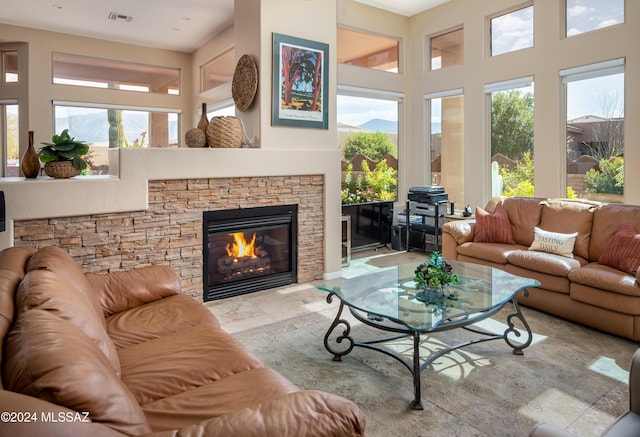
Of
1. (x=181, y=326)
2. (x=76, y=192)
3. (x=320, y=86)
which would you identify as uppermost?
(x=320, y=86)

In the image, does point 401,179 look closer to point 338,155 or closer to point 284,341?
point 338,155

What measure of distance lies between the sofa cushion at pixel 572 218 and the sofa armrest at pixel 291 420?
3709 mm

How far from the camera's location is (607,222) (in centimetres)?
397

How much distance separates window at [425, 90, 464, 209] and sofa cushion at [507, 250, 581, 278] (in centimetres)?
228

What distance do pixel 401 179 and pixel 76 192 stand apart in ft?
16.0

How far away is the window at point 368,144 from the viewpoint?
6387 millimetres

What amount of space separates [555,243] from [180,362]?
3627 millimetres

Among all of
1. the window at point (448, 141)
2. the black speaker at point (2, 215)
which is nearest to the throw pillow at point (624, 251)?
the window at point (448, 141)

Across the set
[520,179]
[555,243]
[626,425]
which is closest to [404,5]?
[520,179]

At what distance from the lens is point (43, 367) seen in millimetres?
1058

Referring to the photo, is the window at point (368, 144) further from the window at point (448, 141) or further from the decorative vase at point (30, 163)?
the decorative vase at point (30, 163)

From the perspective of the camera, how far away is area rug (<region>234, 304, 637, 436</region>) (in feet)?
7.18

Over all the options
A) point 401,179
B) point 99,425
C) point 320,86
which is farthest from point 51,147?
point 401,179

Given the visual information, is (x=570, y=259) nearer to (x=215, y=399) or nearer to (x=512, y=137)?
(x=512, y=137)
